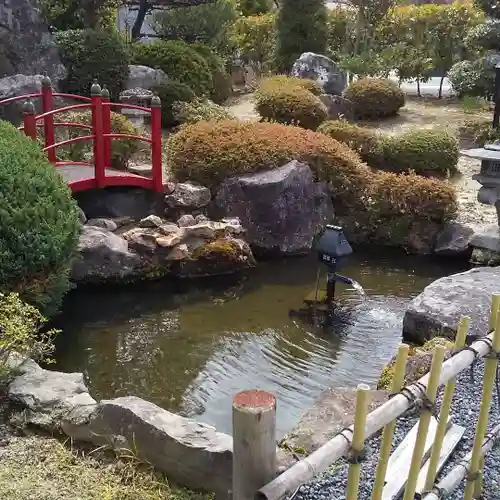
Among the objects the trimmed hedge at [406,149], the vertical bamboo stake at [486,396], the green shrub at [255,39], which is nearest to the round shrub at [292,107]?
the trimmed hedge at [406,149]

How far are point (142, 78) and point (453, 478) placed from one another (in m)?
12.9

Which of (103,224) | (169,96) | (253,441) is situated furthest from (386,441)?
(169,96)

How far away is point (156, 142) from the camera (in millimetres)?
9445

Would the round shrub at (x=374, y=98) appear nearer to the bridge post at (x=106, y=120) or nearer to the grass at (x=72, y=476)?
the bridge post at (x=106, y=120)

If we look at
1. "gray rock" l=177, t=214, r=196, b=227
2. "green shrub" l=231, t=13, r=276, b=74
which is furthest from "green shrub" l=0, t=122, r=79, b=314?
"green shrub" l=231, t=13, r=276, b=74

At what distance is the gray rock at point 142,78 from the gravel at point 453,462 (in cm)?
1149

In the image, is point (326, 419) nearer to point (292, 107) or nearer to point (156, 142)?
point (156, 142)

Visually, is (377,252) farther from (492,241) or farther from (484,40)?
(484,40)

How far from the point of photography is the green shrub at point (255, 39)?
919 inches

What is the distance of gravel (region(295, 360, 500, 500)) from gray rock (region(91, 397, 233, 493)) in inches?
18.6

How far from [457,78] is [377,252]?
29.2 feet

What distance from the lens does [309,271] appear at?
9.55 m

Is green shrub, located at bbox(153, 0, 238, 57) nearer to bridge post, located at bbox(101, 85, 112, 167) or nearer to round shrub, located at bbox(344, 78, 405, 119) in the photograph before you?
round shrub, located at bbox(344, 78, 405, 119)

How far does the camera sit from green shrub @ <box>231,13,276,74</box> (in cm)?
2334
